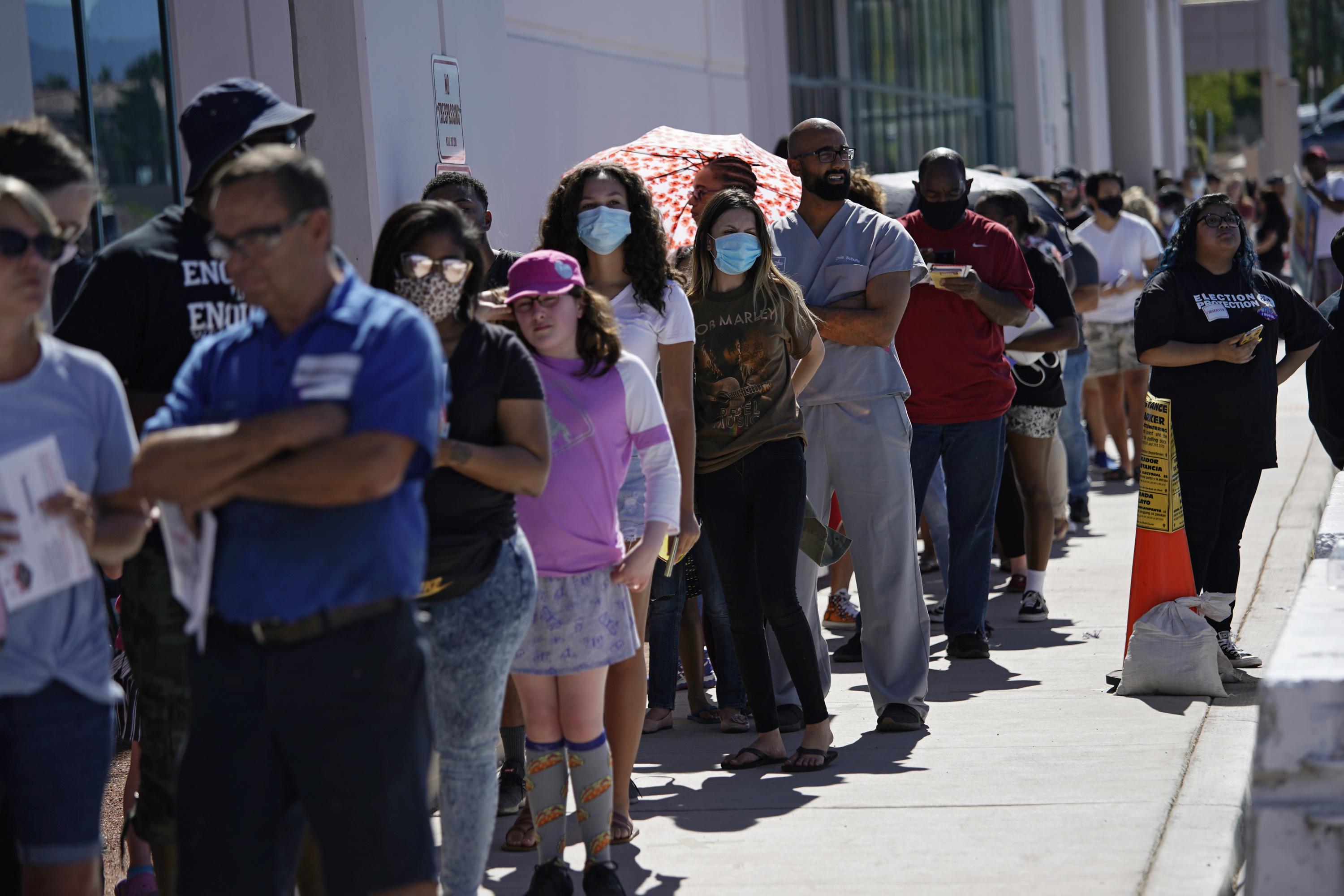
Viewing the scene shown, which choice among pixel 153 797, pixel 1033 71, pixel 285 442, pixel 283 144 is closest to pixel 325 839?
pixel 285 442

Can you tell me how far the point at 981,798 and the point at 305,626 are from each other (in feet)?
9.61

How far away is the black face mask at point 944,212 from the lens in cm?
740

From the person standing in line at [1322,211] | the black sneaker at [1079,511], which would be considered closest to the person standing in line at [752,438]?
the black sneaker at [1079,511]

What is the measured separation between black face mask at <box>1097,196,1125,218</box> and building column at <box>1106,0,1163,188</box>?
67.6 feet

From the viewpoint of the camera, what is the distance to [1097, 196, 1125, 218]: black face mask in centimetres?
1254

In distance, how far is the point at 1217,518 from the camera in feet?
22.8

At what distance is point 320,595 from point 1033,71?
22.1 metres

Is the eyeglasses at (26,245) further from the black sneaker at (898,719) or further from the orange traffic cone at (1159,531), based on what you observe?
the orange traffic cone at (1159,531)

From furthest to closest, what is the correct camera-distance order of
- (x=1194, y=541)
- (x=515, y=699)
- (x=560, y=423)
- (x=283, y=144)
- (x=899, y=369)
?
(x=1194, y=541) → (x=899, y=369) → (x=515, y=699) → (x=560, y=423) → (x=283, y=144)

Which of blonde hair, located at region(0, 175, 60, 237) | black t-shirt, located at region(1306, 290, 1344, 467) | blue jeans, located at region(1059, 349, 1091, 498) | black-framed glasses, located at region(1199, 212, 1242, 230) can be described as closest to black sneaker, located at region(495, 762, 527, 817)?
blonde hair, located at region(0, 175, 60, 237)

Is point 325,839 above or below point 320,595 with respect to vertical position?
below

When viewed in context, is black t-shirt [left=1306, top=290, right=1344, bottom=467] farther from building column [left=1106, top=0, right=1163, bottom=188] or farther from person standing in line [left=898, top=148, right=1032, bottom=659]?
building column [left=1106, top=0, right=1163, bottom=188]

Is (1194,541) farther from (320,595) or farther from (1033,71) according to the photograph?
(1033,71)

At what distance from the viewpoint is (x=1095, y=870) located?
178 inches
